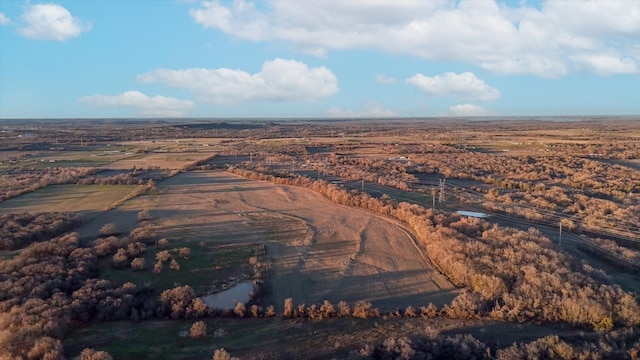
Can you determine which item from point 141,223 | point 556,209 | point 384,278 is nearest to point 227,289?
point 384,278

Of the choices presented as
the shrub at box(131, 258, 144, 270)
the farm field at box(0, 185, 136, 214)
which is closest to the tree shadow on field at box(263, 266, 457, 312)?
the shrub at box(131, 258, 144, 270)

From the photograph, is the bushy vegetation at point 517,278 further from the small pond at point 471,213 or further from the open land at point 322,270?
the small pond at point 471,213

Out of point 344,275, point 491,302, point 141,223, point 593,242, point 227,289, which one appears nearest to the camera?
point 491,302

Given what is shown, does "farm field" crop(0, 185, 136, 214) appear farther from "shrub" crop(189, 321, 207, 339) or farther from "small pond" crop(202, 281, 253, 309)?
"shrub" crop(189, 321, 207, 339)

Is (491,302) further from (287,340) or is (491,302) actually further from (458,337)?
(287,340)

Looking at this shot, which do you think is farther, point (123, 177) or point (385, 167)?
point (385, 167)
